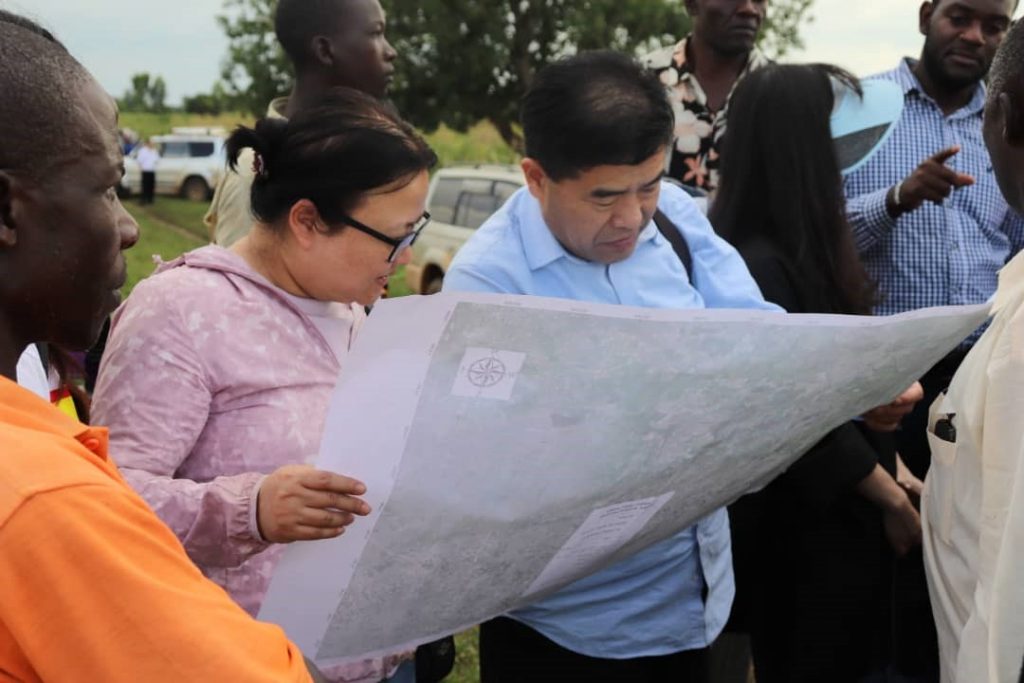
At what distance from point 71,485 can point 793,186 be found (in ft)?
6.21

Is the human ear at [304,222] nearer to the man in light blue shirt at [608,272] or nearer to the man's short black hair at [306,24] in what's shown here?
the man in light blue shirt at [608,272]

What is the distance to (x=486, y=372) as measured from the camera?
4.85ft

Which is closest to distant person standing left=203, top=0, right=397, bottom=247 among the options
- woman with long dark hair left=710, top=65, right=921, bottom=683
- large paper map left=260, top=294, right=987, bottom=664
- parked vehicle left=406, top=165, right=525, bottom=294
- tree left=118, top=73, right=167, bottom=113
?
woman with long dark hair left=710, top=65, right=921, bottom=683

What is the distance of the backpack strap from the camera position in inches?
88.9

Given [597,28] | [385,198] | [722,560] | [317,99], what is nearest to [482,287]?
[385,198]

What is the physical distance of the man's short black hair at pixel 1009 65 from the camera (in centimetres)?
171

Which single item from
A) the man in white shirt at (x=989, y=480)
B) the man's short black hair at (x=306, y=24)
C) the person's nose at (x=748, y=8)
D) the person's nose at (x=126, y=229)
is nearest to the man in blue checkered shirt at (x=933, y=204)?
the person's nose at (x=748, y=8)

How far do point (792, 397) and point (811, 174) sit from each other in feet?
2.94

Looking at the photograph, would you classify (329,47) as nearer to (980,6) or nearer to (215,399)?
(980,6)

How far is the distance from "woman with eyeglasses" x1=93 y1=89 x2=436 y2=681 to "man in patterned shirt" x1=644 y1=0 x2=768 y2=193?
199cm

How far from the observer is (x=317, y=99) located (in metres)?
1.98

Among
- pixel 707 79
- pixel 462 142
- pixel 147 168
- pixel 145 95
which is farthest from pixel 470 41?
pixel 145 95

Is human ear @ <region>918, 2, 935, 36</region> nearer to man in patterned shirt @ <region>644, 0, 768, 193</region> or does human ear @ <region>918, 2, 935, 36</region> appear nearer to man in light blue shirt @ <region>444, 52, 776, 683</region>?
man in patterned shirt @ <region>644, 0, 768, 193</region>

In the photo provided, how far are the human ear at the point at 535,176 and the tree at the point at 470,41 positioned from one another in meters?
22.1
